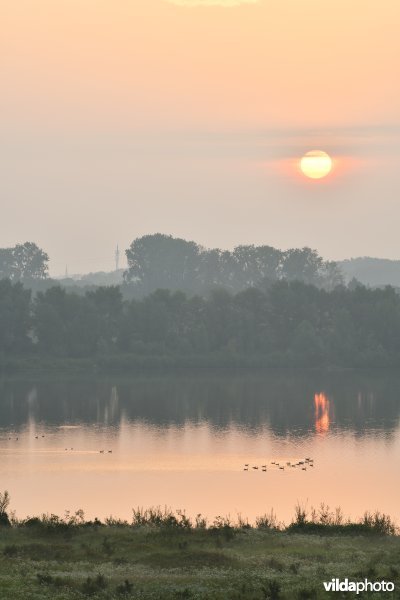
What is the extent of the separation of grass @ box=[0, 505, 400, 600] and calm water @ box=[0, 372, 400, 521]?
55.0ft

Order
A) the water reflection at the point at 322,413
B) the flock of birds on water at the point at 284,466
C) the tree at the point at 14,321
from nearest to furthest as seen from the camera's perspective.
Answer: the flock of birds on water at the point at 284,466
the water reflection at the point at 322,413
the tree at the point at 14,321

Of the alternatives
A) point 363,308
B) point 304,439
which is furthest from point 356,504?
point 363,308

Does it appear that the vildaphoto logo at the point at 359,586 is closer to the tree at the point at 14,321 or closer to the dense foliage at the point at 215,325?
the dense foliage at the point at 215,325

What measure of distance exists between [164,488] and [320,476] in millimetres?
13268

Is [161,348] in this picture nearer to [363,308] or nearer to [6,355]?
[6,355]

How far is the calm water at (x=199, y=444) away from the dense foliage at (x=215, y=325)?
20214mm

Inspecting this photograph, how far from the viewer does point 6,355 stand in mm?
176500

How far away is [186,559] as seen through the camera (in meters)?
36.9

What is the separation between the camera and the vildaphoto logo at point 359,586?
102 feet

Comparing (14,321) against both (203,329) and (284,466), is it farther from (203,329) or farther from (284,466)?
(284,466)

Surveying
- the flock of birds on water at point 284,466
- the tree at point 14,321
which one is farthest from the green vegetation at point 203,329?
the flock of birds on water at point 284,466

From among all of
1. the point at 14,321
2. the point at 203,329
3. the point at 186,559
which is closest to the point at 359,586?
the point at 186,559

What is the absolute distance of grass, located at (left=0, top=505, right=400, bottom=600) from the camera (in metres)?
31.6

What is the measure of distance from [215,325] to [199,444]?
9085 cm
